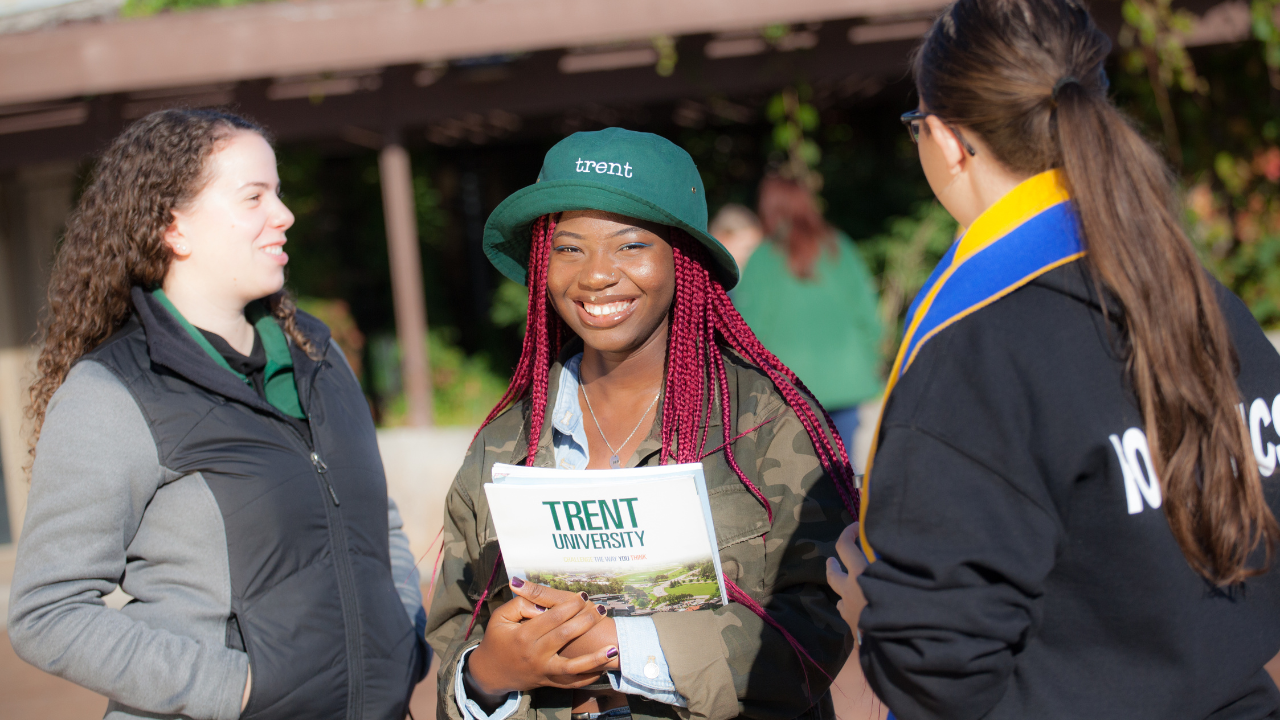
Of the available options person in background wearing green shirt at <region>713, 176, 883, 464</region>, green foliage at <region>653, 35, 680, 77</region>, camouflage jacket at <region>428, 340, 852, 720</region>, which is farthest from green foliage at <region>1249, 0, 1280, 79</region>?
camouflage jacket at <region>428, 340, 852, 720</region>

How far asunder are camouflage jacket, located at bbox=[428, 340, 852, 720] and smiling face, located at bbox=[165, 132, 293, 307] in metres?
0.72

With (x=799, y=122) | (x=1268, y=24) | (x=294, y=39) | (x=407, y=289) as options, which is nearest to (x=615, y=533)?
(x=407, y=289)

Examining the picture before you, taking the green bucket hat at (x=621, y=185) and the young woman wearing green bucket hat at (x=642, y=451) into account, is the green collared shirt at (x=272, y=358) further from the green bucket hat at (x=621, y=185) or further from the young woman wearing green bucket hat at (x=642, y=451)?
the green bucket hat at (x=621, y=185)

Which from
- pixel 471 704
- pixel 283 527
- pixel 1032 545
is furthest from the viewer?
pixel 283 527

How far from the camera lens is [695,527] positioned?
1.50 metres

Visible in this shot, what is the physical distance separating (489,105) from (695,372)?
508 centimetres

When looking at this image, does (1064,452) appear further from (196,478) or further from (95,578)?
(95,578)

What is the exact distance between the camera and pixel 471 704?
1710mm

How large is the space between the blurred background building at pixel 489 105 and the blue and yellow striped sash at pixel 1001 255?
4.32 metres

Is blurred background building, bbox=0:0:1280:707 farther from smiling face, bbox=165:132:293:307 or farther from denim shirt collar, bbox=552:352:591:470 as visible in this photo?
denim shirt collar, bbox=552:352:591:470

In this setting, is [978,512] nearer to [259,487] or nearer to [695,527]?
[695,527]

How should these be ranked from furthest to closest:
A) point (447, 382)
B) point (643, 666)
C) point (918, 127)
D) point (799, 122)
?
point (447, 382), point (799, 122), point (643, 666), point (918, 127)

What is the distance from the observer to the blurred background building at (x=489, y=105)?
562 cm

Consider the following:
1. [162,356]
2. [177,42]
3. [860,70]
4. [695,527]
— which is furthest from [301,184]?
[695,527]
